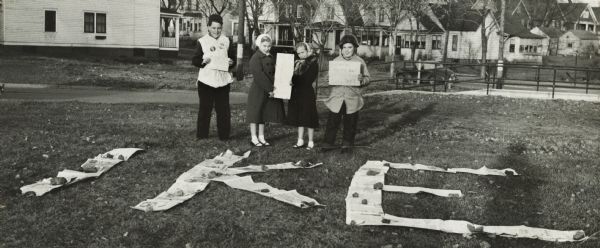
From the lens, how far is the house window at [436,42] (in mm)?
60781

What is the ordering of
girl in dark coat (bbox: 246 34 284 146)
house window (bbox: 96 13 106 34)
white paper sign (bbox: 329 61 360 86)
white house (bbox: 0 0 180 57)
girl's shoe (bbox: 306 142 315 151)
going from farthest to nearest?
house window (bbox: 96 13 106 34)
white house (bbox: 0 0 180 57)
girl's shoe (bbox: 306 142 315 151)
girl in dark coat (bbox: 246 34 284 146)
white paper sign (bbox: 329 61 360 86)

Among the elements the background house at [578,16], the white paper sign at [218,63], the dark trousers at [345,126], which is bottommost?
the dark trousers at [345,126]

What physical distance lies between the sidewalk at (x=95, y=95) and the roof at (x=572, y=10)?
8617 cm

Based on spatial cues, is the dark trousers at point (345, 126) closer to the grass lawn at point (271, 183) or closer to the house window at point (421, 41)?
the grass lawn at point (271, 183)

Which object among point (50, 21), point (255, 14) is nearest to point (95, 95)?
point (50, 21)

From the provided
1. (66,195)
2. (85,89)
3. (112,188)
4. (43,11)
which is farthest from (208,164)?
(43,11)

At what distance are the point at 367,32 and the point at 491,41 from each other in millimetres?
13664

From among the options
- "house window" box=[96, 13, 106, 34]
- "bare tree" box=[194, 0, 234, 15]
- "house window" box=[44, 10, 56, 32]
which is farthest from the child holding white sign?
"bare tree" box=[194, 0, 234, 15]

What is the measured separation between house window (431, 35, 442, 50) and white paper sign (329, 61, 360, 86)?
53.5 meters

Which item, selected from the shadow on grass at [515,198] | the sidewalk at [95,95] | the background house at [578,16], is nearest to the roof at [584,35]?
the background house at [578,16]

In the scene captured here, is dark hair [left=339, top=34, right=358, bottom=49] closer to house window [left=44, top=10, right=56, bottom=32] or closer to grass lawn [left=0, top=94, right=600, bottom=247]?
grass lawn [left=0, top=94, right=600, bottom=247]

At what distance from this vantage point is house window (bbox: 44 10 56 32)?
35.8 meters

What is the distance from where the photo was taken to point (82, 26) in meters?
36.7

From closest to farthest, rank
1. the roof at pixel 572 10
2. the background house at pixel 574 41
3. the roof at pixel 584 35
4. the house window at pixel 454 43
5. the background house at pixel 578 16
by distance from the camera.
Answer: the house window at pixel 454 43 < the background house at pixel 574 41 < the roof at pixel 584 35 < the roof at pixel 572 10 < the background house at pixel 578 16
